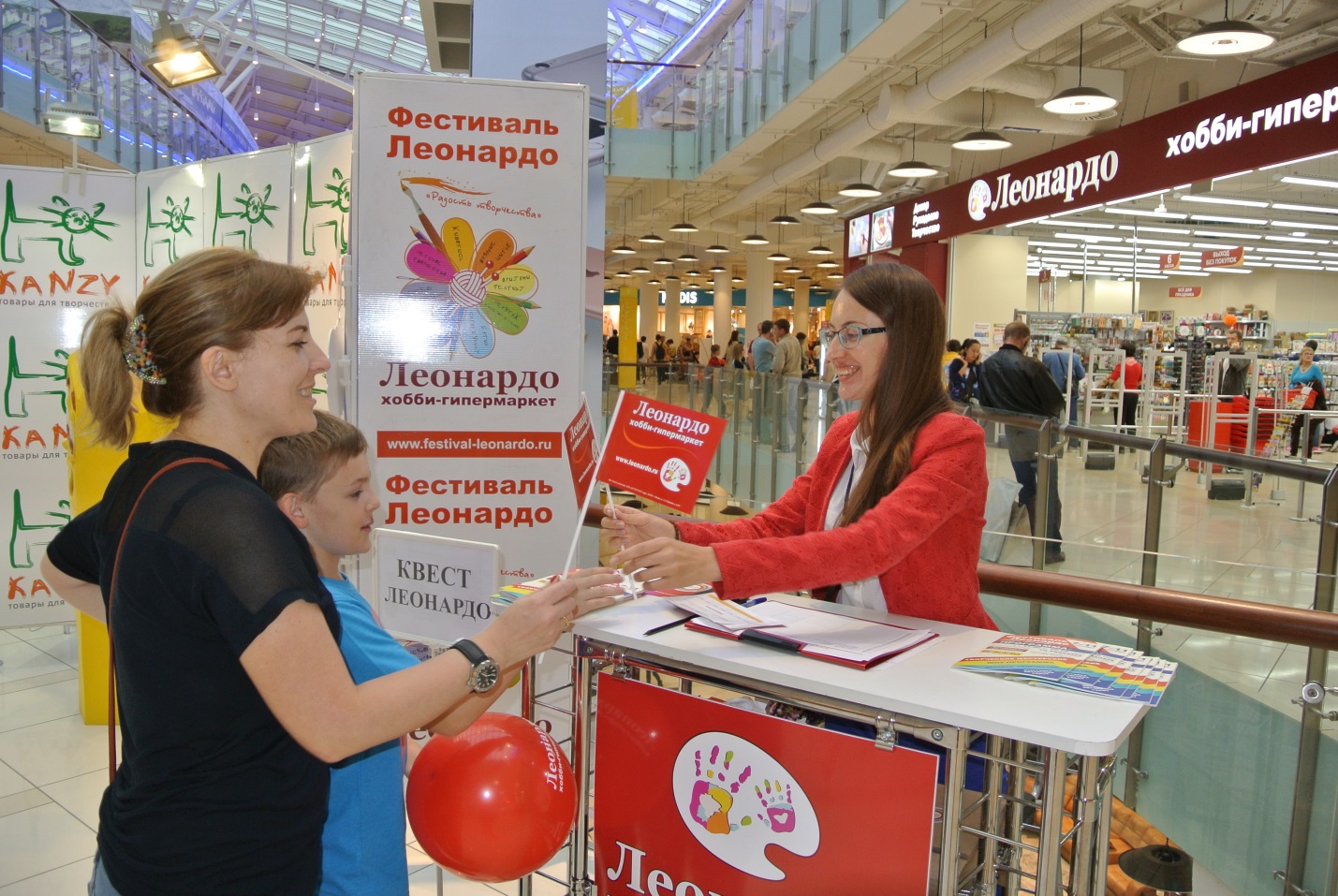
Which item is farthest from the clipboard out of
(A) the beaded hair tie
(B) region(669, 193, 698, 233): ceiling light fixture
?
(B) region(669, 193, 698, 233): ceiling light fixture

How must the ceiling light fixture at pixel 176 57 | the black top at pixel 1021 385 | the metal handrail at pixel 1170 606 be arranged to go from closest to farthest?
the metal handrail at pixel 1170 606, the ceiling light fixture at pixel 176 57, the black top at pixel 1021 385

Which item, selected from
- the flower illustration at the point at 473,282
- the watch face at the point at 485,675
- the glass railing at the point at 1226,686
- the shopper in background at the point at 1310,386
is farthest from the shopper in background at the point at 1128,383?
the watch face at the point at 485,675

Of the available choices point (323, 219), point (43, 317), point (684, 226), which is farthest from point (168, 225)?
point (684, 226)

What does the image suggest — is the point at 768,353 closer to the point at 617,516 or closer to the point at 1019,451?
the point at 1019,451

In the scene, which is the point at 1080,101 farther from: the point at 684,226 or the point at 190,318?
the point at 684,226

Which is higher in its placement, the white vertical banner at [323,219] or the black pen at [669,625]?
the white vertical banner at [323,219]

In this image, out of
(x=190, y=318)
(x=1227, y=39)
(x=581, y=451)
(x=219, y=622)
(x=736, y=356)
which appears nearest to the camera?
(x=219, y=622)

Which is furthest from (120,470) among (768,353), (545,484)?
(768,353)

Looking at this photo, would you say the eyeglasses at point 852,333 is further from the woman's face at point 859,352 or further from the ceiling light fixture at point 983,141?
the ceiling light fixture at point 983,141

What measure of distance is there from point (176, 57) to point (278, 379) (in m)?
5.84

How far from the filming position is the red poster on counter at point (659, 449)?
173 centimetres

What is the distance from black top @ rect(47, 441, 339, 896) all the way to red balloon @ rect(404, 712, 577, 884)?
41cm

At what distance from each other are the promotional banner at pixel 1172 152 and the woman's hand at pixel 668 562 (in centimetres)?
672

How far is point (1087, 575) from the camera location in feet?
10.3
